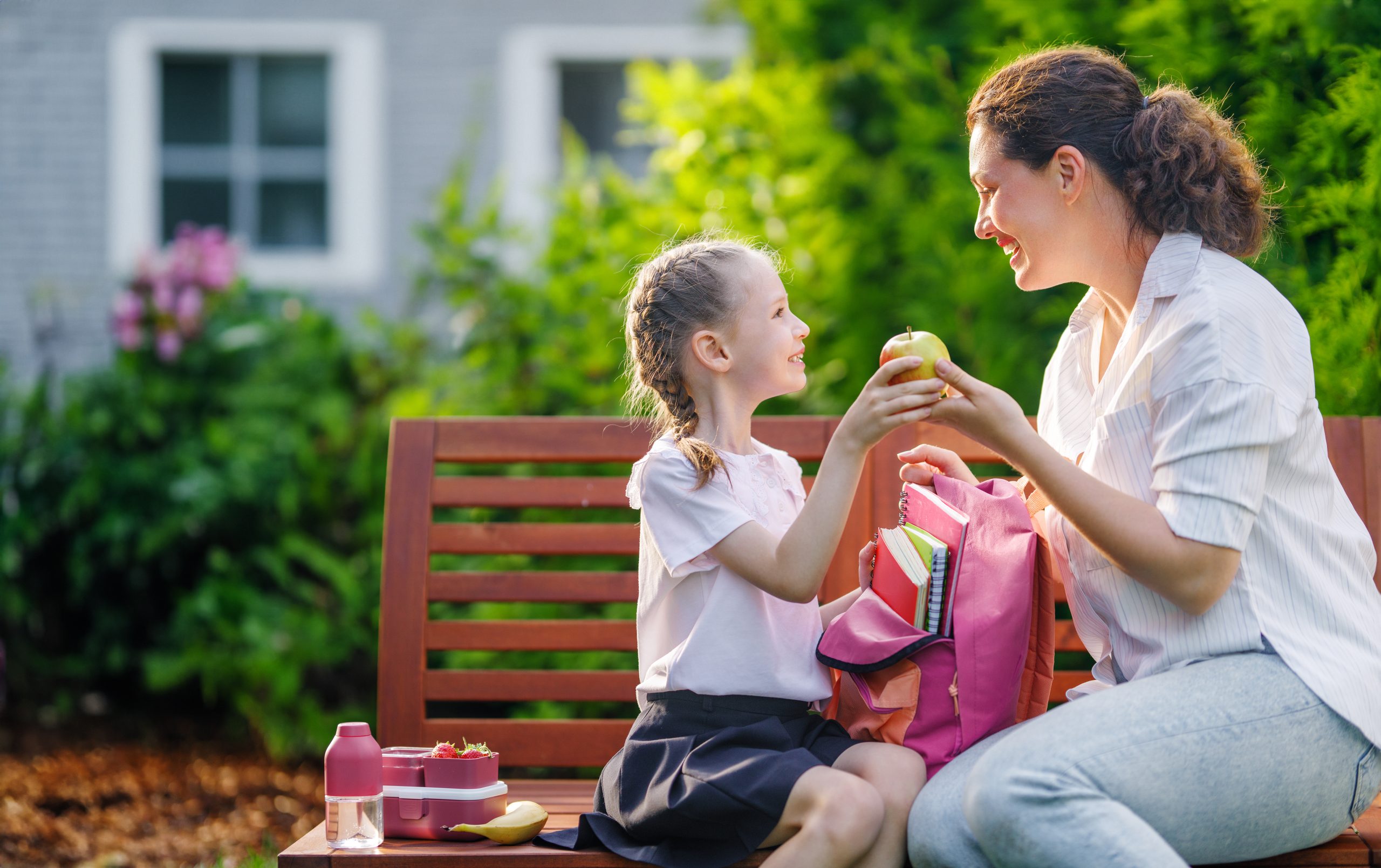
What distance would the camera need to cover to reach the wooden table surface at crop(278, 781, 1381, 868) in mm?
2027

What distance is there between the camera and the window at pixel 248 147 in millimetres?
7664

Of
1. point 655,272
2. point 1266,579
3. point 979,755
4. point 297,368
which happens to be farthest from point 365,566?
point 1266,579

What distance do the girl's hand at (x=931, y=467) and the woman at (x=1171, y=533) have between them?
0.79 feet

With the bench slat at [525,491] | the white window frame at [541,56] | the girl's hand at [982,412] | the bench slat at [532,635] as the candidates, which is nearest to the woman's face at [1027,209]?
the girl's hand at [982,412]

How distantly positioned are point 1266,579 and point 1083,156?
0.80 metres

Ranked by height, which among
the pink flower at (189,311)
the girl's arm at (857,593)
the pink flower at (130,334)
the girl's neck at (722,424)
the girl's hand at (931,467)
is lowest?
the girl's arm at (857,593)

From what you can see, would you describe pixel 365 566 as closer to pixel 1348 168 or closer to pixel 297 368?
pixel 297 368

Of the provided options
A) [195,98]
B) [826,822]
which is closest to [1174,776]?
[826,822]

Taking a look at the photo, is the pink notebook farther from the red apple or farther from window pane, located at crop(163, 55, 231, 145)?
window pane, located at crop(163, 55, 231, 145)

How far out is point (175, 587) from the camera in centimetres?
538

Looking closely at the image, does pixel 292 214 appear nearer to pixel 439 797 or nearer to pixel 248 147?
pixel 248 147

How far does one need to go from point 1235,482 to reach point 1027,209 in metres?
0.64

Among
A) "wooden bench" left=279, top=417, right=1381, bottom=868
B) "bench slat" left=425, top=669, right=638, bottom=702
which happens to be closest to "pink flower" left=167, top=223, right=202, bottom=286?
"wooden bench" left=279, top=417, right=1381, bottom=868

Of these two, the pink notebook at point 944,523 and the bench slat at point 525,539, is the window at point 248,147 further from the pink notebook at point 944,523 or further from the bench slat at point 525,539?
the pink notebook at point 944,523
